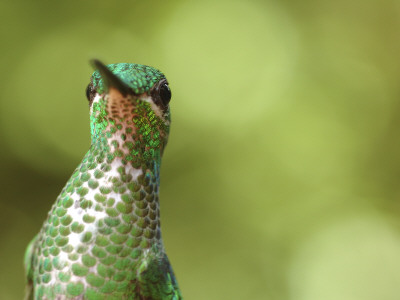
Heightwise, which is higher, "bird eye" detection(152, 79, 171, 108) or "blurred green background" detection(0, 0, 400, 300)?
"blurred green background" detection(0, 0, 400, 300)

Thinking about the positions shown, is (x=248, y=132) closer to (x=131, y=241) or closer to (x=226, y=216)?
(x=226, y=216)

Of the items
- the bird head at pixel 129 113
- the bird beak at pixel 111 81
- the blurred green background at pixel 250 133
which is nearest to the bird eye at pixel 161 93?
the bird head at pixel 129 113

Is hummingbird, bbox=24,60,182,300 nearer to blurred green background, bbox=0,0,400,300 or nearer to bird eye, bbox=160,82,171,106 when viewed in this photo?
bird eye, bbox=160,82,171,106

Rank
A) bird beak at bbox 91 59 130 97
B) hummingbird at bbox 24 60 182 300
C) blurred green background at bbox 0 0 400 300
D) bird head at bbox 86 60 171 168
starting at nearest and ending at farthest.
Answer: bird beak at bbox 91 59 130 97 → hummingbird at bbox 24 60 182 300 → bird head at bbox 86 60 171 168 → blurred green background at bbox 0 0 400 300

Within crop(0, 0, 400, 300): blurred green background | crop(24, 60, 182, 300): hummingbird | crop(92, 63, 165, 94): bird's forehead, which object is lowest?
crop(24, 60, 182, 300): hummingbird

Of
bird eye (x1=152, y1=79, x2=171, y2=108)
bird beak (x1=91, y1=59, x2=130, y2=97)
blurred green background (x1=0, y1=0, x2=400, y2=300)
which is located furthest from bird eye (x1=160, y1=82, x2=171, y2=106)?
blurred green background (x1=0, y1=0, x2=400, y2=300)

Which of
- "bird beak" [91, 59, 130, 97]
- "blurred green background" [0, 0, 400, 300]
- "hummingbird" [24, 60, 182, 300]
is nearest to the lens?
"bird beak" [91, 59, 130, 97]

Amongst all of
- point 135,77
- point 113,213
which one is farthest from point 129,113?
point 113,213

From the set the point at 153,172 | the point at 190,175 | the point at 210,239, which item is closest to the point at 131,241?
the point at 153,172
